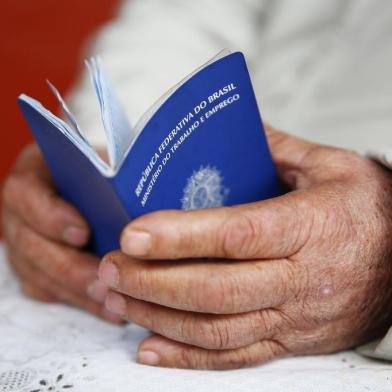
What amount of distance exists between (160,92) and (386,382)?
2.10ft

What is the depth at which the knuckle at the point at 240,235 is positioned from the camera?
1.61 feet

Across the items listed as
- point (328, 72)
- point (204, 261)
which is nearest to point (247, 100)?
point (204, 261)

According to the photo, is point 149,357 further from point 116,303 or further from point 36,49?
point 36,49

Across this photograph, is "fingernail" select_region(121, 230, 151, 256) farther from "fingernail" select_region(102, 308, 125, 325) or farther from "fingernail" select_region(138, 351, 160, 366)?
"fingernail" select_region(102, 308, 125, 325)

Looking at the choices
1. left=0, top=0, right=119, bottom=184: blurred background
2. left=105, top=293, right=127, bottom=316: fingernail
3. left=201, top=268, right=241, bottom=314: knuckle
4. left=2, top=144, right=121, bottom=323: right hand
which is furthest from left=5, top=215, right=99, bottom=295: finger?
left=0, top=0, right=119, bottom=184: blurred background

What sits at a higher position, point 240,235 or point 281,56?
point 281,56

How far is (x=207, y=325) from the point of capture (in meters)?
0.54

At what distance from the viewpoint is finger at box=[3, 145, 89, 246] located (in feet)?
2.26

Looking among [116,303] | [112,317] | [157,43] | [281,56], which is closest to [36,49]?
[157,43]

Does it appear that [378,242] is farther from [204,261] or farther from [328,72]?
[328,72]

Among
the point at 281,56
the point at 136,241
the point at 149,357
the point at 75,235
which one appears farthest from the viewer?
the point at 281,56

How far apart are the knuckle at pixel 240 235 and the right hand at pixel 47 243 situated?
240 millimetres

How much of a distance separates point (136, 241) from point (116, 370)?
0.15m

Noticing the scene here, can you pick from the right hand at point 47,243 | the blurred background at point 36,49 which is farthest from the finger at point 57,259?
the blurred background at point 36,49
